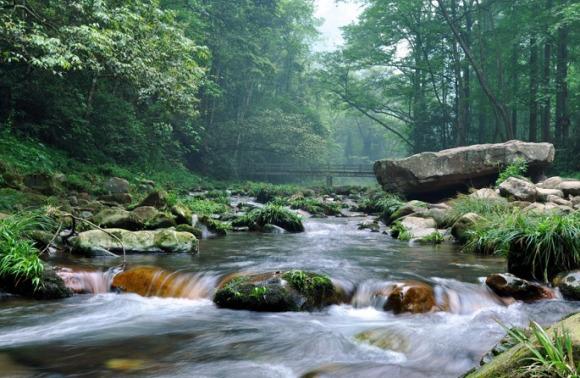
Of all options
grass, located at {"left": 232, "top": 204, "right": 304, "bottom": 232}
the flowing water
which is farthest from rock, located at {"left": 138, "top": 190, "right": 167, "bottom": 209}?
the flowing water

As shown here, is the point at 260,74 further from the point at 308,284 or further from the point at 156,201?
the point at 308,284

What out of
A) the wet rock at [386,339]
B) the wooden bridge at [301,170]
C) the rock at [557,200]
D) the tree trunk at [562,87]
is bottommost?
the wet rock at [386,339]

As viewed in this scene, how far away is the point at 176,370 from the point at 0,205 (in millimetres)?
7232

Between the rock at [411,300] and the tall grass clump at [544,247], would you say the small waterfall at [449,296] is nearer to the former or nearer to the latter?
the rock at [411,300]

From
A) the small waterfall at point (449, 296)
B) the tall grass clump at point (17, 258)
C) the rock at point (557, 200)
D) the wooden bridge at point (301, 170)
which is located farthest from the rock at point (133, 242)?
the wooden bridge at point (301, 170)

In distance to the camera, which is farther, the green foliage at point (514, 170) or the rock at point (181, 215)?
the green foliage at point (514, 170)

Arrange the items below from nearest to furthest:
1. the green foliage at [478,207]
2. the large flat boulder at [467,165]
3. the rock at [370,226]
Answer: the green foliage at [478,207] < the rock at [370,226] < the large flat boulder at [467,165]

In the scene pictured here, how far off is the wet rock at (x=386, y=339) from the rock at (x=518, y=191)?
28.3 ft

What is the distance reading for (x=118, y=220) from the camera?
29.7ft

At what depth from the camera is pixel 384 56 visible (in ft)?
95.2

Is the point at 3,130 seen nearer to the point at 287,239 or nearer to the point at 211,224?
the point at 211,224

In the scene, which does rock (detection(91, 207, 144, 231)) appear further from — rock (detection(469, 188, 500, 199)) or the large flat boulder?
the large flat boulder

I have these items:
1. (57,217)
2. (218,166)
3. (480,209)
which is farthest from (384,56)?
(57,217)

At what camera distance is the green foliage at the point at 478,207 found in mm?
10086
